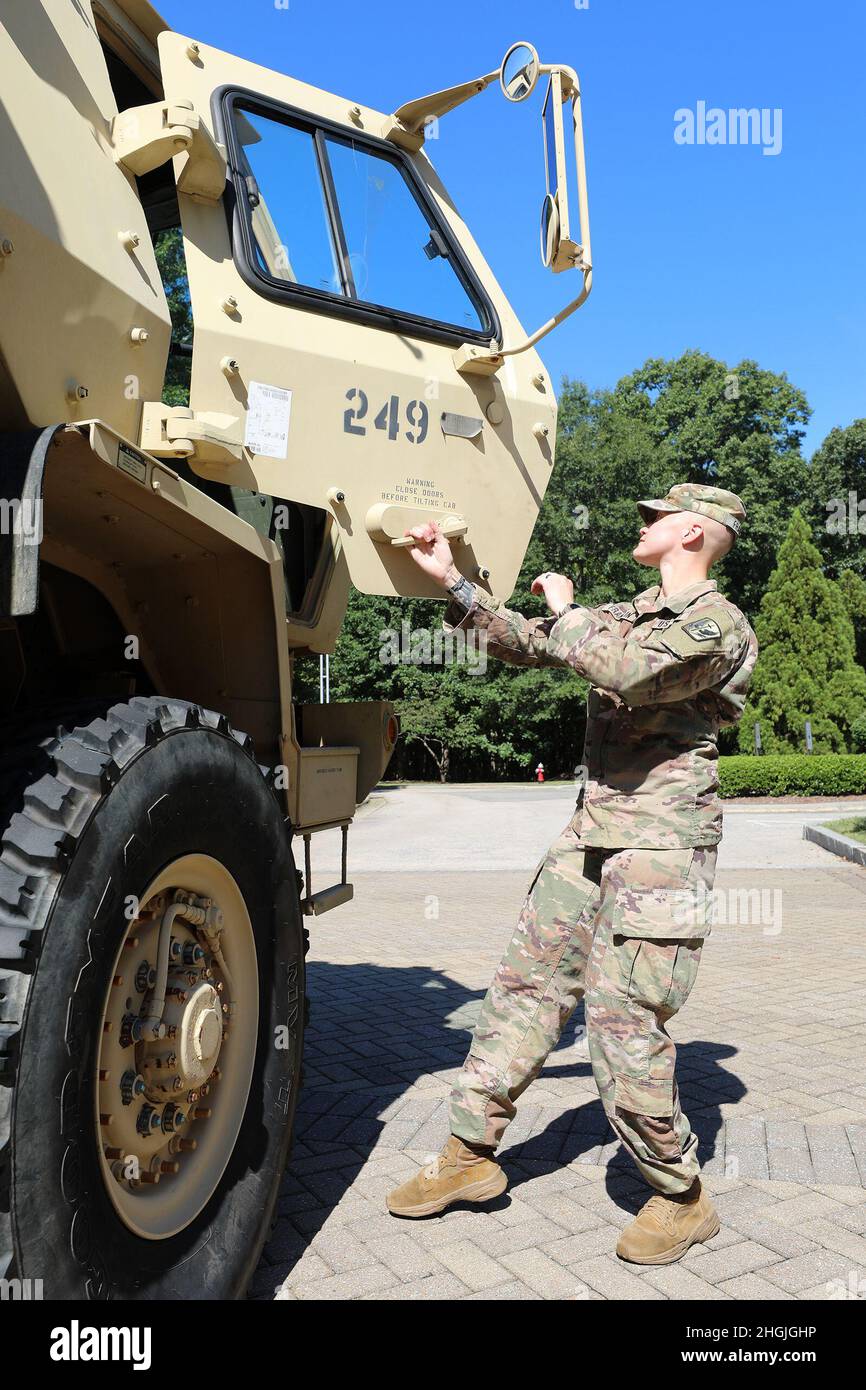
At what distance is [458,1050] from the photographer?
16.2 feet

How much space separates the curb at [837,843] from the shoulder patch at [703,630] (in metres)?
10.1

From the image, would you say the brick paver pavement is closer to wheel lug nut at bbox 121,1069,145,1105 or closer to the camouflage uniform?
the camouflage uniform

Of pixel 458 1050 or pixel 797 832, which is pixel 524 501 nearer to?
→ pixel 458 1050

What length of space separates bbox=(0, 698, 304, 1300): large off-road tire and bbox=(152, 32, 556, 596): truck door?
1.03 meters

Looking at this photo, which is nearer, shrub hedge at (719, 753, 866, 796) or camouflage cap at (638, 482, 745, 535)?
camouflage cap at (638, 482, 745, 535)

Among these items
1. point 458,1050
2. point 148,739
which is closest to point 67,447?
point 148,739

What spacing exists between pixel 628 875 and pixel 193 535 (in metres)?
1.46

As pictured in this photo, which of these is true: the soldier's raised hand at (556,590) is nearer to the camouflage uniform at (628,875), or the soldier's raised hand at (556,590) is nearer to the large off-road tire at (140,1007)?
the camouflage uniform at (628,875)

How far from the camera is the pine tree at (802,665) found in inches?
1154

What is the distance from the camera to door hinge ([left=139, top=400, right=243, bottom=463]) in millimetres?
2801

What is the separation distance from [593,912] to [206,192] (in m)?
2.33
